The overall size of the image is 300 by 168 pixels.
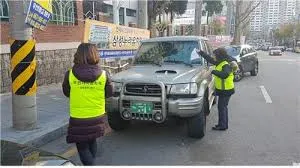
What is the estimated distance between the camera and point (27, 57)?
5.82 meters

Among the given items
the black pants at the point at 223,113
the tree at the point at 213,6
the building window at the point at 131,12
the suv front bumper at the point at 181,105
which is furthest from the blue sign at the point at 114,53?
the tree at the point at 213,6

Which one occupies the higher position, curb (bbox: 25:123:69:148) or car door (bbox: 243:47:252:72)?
car door (bbox: 243:47:252:72)

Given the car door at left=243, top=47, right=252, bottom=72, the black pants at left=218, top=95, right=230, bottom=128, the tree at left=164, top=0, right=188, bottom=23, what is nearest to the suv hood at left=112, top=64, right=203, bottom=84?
the black pants at left=218, top=95, right=230, bottom=128

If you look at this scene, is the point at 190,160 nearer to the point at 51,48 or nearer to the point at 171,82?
the point at 171,82

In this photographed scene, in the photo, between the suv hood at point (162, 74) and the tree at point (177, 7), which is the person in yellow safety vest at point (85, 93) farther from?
the tree at point (177, 7)

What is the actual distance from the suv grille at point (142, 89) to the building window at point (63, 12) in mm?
6617

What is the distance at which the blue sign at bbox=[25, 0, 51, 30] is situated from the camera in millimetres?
5699

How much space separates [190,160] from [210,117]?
2.81 m

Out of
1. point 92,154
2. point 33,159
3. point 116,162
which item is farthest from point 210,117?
point 33,159

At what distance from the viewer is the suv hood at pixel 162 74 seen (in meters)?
5.68

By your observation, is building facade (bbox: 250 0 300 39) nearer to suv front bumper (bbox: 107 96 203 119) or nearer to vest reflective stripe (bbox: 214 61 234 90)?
vest reflective stripe (bbox: 214 61 234 90)

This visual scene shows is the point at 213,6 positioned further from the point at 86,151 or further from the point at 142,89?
the point at 86,151

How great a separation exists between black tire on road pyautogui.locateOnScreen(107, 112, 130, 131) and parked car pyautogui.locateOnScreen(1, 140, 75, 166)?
310 centimetres

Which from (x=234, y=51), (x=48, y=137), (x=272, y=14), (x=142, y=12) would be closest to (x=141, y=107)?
(x=48, y=137)
